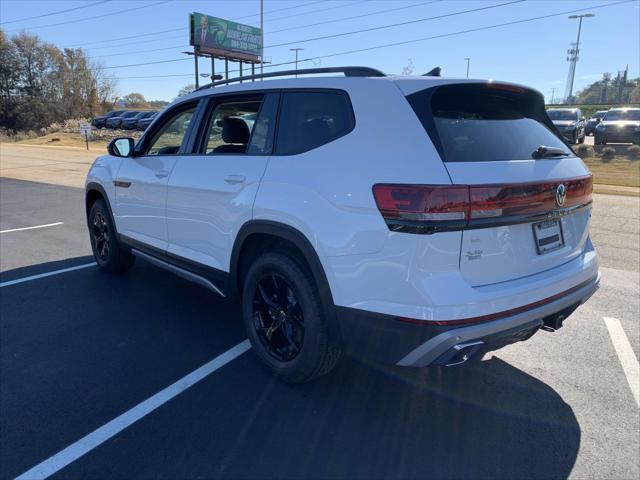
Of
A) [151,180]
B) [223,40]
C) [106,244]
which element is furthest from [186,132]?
[223,40]

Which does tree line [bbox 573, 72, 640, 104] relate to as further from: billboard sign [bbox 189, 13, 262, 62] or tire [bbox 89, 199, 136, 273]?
tire [bbox 89, 199, 136, 273]

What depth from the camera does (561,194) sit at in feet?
9.18

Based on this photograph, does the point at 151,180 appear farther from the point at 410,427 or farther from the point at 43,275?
the point at 410,427

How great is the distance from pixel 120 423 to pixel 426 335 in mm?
1806

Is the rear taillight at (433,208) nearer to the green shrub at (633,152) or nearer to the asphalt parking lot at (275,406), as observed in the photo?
the asphalt parking lot at (275,406)

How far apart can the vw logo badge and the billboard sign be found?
48.6 metres

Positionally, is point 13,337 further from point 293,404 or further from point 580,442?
point 580,442

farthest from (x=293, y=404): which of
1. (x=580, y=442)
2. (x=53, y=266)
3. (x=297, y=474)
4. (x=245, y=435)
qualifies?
(x=53, y=266)

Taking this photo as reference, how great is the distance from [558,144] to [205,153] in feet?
8.34

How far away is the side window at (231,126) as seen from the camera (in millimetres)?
3648

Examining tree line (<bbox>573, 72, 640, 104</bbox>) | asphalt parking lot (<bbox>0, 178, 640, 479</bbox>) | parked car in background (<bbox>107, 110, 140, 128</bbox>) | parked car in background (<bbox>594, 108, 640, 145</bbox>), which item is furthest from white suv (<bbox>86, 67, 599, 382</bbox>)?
tree line (<bbox>573, 72, 640, 104</bbox>)

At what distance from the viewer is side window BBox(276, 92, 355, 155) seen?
2.85m

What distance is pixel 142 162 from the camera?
4566 mm

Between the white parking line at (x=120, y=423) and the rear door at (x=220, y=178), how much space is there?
70 centimetres
